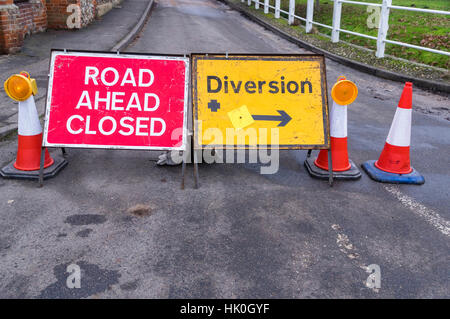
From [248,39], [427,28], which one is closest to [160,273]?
[248,39]

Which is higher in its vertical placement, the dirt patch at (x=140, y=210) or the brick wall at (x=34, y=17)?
the brick wall at (x=34, y=17)

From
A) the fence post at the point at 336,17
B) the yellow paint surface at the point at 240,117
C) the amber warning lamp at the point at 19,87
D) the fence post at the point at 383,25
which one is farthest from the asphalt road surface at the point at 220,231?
the fence post at the point at 336,17

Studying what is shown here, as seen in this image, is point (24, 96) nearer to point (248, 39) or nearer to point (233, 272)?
point (233, 272)

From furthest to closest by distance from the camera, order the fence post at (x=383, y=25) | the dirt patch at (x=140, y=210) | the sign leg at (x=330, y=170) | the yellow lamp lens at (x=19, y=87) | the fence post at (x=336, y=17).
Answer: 1. the fence post at (x=336, y=17)
2. the fence post at (x=383, y=25)
3. the sign leg at (x=330, y=170)
4. the yellow lamp lens at (x=19, y=87)
5. the dirt patch at (x=140, y=210)

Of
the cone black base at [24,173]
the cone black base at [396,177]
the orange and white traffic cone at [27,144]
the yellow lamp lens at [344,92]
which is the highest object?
the yellow lamp lens at [344,92]

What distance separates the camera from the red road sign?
437 cm

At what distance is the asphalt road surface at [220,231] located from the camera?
282 centimetres

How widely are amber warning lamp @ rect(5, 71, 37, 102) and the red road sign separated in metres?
0.21

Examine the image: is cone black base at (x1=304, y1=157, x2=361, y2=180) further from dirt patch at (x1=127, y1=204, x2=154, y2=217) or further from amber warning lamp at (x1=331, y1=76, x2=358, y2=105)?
dirt patch at (x1=127, y1=204, x2=154, y2=217)

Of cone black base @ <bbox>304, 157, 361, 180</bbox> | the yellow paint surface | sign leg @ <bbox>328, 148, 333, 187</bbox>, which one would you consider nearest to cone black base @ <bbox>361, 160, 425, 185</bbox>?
cone black base @ <bbox>304, 157, 361, 180</bbox>

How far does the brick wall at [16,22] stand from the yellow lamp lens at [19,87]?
6321mm

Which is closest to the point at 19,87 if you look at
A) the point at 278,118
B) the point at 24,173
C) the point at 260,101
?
the point at 24,173

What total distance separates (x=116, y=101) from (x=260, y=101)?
1.51 m

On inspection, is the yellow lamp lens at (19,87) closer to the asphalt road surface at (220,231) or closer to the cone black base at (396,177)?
the asphalt road surface at (220,231)
